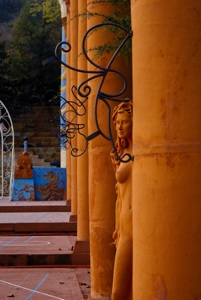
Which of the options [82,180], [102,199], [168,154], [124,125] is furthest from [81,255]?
[168,154]

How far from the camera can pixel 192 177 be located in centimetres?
362

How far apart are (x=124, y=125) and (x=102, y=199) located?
2.30m

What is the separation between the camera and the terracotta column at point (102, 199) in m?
7.01

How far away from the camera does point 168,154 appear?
144 inches

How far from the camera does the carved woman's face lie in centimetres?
493

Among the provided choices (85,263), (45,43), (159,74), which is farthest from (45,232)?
(45,43)

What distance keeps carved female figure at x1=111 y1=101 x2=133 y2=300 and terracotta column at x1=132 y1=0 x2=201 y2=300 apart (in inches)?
32.5

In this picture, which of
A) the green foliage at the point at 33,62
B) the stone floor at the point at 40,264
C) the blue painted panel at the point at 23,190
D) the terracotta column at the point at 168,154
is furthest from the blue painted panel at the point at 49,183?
the terracotta column at the point at 168,154

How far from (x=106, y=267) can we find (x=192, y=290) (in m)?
3.54

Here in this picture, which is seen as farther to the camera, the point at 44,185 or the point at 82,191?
the point at 44,185

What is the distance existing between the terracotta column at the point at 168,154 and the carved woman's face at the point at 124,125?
3.46 ft

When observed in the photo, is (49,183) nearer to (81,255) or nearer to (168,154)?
(81,255)

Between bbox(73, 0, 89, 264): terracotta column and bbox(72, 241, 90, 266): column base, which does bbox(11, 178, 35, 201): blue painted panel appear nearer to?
bbox(73, 0, 89, 264): terracotta column

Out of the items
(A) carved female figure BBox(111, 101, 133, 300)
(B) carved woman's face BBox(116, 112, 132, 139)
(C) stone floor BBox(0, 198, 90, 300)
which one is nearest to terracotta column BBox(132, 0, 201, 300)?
(A) carved female figure BBox(111, 101, 133, 300)
